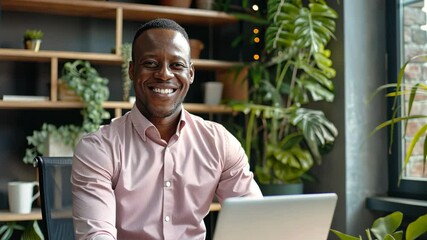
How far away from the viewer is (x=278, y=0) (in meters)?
3.14

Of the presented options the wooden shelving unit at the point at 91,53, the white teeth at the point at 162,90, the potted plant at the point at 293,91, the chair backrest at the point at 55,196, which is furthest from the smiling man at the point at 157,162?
the wooden shelving unit at the point at 91,53

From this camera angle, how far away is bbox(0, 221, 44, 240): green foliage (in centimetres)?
298

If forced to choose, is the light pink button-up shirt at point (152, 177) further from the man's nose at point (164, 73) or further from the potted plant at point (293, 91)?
the potted plant at point (293, 91)

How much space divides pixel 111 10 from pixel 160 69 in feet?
5.67

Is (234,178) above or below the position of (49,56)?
below

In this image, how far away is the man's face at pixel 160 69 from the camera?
1593 mm

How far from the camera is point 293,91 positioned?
3.18 meters

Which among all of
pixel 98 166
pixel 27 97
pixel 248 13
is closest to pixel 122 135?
pixel 98 166

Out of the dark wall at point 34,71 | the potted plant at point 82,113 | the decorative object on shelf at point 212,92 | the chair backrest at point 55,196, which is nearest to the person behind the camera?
the chair backrest at point 55,196

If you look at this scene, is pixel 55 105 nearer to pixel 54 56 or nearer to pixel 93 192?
pixel 54 56

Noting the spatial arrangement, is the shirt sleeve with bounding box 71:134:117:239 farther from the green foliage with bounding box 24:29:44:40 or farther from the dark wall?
the dark wall

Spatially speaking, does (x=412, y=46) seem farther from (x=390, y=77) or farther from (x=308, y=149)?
(x=308, y=149)

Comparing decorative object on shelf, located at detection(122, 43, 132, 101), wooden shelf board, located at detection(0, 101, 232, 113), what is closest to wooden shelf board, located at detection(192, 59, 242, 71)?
wooden shelf board, located at detection(0, 101, 232, 113)

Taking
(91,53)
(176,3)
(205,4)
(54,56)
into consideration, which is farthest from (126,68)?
(205,4)
